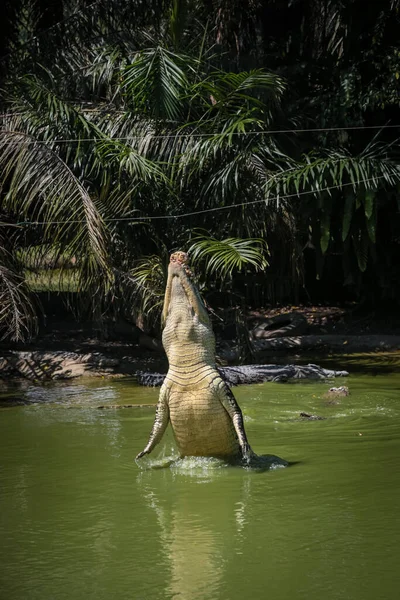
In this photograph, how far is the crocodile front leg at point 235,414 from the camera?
6.80 metres

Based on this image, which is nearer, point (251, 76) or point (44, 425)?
point (44, 425)

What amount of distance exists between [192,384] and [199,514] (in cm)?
118

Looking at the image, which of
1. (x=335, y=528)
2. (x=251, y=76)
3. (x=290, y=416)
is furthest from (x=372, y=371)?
(x=335, y=528)

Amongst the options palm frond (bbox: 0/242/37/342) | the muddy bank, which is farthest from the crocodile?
the muddy bank

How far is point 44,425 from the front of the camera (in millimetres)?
9328

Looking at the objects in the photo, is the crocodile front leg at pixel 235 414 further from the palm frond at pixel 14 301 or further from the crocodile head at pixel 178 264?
the palm frond at pixel 14 301

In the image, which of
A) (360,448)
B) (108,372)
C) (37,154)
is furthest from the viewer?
(108,372)

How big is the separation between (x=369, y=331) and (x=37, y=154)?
688 centimetres

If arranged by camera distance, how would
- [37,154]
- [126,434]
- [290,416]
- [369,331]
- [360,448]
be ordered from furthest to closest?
[369,331], [37,154], [290,416], [126,434], [360,448]

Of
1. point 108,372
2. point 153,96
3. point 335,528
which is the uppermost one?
point 153,96

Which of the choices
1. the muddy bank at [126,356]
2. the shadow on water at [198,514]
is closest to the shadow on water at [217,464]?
the shadow on water at [198,514]

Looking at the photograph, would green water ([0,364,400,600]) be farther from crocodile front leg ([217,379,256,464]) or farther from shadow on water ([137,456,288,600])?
crocodile front leg ([217,379,256,464])

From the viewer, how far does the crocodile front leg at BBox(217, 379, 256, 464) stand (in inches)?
268

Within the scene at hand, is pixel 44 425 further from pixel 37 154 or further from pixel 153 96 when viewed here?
pixel 153 96
